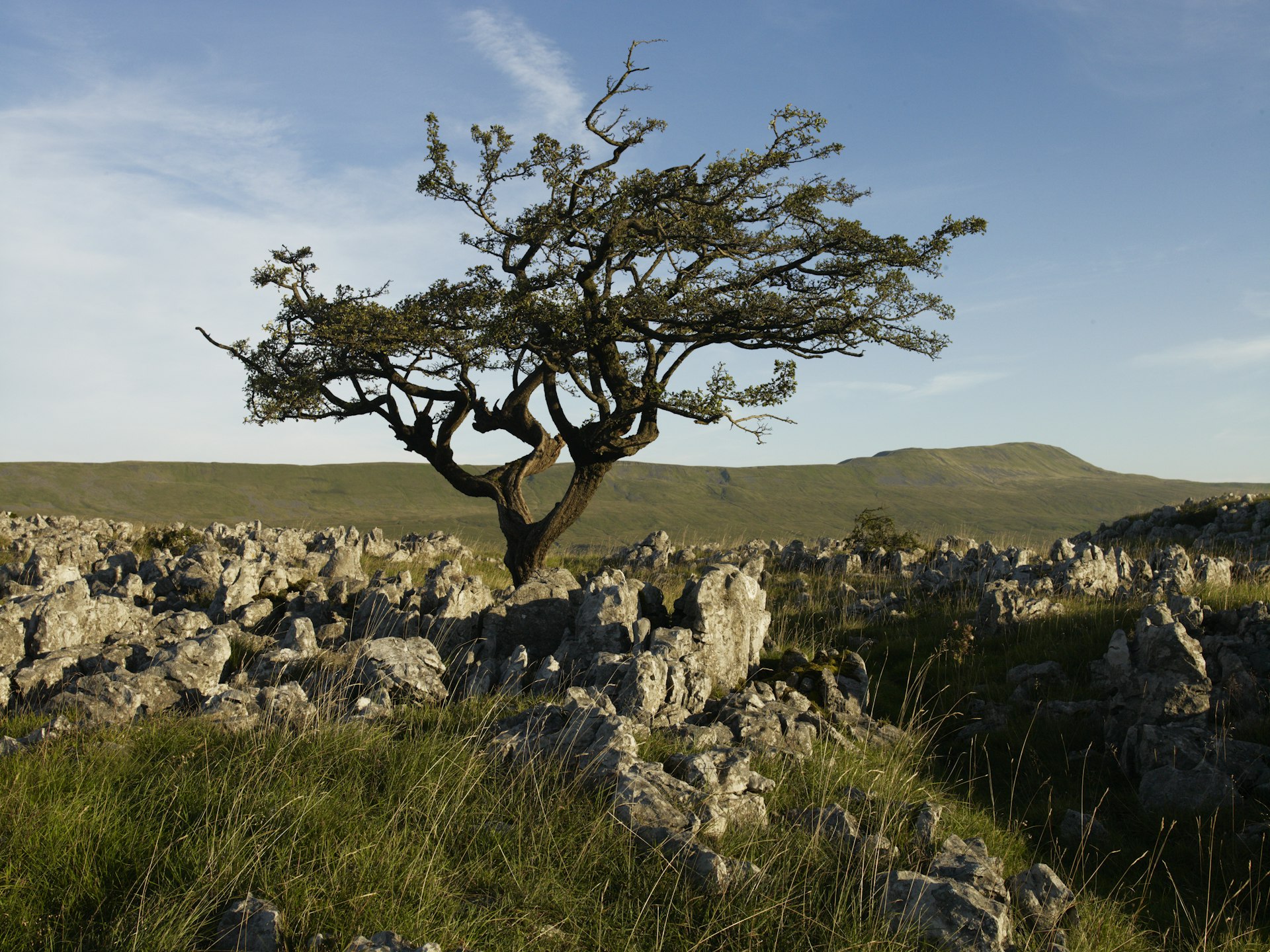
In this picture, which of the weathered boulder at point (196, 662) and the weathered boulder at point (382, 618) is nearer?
the weathered boulder at point (196, 662)

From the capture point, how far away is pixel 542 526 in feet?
61.3

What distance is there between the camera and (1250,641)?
33.0 feet

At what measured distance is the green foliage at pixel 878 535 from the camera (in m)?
23.5

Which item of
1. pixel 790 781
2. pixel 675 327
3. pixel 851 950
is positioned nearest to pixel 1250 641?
pixel 790 781

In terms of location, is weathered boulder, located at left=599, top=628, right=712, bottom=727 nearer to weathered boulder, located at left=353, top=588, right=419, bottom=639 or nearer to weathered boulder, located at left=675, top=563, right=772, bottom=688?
weathered boulder, located at left=675, top=563, right=772, bottom=688

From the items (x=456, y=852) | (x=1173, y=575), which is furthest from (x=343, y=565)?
(x=1173, y=575)

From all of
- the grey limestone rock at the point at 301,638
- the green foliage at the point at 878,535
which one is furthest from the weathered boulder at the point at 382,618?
the green foliage at the point at 878,535

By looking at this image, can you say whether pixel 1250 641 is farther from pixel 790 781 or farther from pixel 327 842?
pixel 327 842

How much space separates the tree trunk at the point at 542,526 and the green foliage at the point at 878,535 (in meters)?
8.66

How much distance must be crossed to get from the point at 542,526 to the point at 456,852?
43.9 ft

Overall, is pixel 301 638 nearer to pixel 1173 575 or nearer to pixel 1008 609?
pixel 1008 609

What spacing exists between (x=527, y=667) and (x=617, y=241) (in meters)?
11.4

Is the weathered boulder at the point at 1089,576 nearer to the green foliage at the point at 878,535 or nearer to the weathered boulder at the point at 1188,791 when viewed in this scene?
the weathered boulder at the point at 1188,791

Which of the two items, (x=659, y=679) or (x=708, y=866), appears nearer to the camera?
(x=708, y=866)
